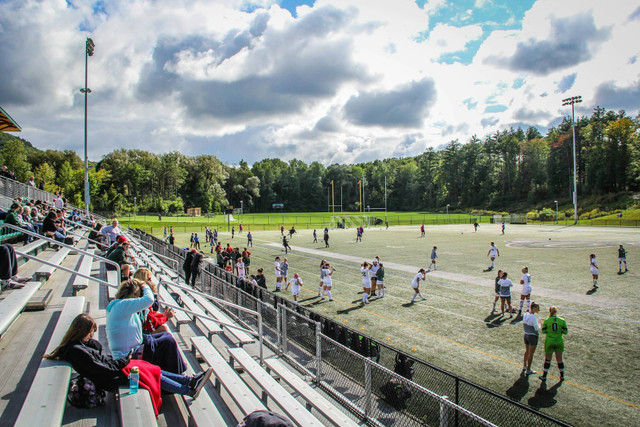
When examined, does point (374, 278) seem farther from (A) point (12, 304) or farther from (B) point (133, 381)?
(B) point (133, 381)

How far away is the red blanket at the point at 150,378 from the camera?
4.09 m

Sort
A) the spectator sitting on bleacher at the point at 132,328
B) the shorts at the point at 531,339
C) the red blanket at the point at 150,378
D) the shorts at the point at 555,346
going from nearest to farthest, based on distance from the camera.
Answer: the red blanket at the point at 150,378 < the spectator sitting on bleacher at the point at 132,328 < the shorts at the point at 555,346 < the shorts at the point at 531,339

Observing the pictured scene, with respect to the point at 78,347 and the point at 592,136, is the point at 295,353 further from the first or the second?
the point at 592,136

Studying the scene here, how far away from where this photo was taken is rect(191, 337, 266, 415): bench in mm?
4730

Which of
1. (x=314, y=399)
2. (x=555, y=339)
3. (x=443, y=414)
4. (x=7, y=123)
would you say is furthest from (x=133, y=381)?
(x=7, y=123)

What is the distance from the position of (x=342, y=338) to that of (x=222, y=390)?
12.1 feet

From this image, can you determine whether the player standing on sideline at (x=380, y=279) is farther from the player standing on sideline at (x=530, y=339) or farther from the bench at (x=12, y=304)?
the bench at (x=12, y=304)

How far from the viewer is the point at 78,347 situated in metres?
3.85

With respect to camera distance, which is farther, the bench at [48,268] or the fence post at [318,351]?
the bench at [48,268]

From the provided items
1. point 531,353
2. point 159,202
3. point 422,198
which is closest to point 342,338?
point 531,353

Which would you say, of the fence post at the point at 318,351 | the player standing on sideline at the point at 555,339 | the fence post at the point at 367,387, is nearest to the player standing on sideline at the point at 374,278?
the player standing on sideline at the point at 555,339

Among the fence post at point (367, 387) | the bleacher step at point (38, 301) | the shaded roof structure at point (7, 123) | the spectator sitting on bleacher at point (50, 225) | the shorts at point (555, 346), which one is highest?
the shaded roof structure at point (7, 123)

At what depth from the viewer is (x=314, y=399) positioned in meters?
5.34

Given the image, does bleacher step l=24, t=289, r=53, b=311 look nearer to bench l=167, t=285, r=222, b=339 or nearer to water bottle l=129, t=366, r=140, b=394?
bench l=167, t=285, r=222, b=339
